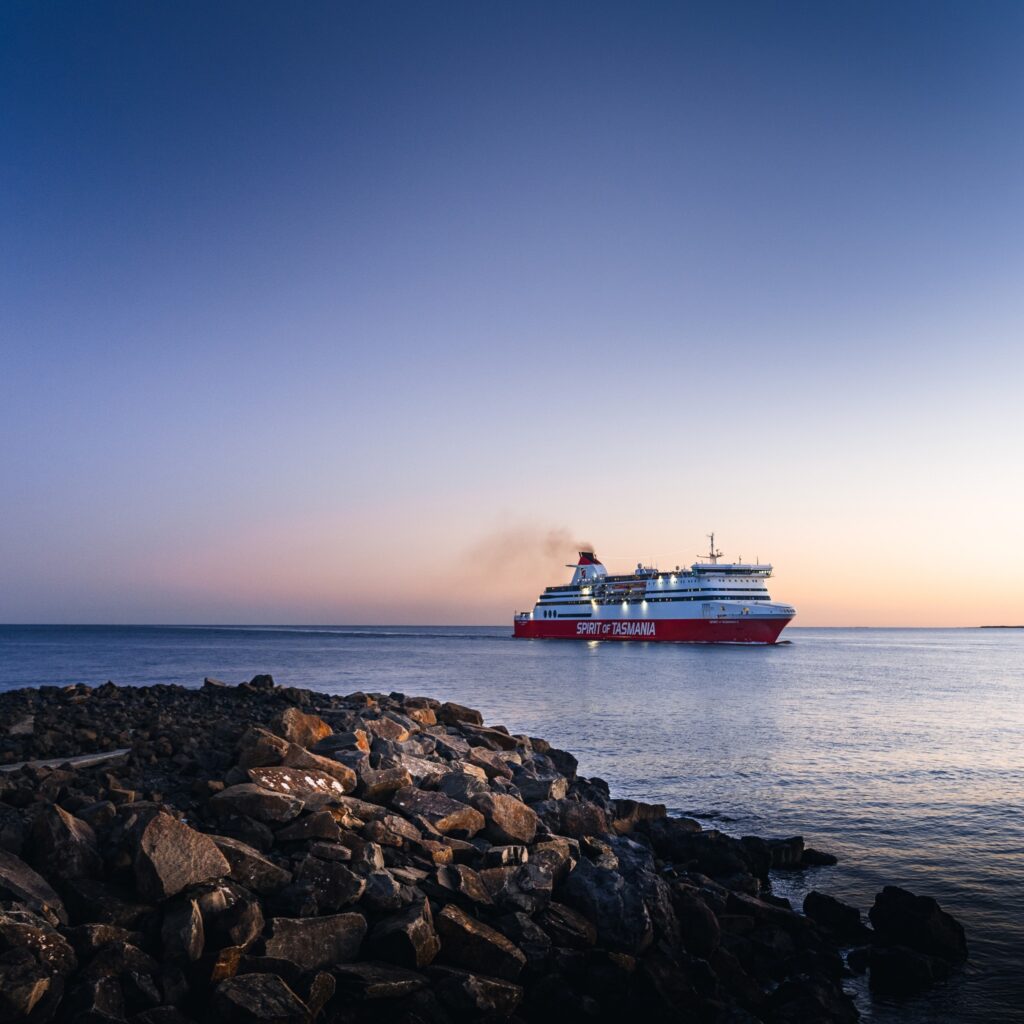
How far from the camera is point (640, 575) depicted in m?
104

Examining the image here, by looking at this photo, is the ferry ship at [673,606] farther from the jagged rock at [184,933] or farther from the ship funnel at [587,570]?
the jagged rock at [184,933]

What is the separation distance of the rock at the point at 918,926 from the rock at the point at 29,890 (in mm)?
9560

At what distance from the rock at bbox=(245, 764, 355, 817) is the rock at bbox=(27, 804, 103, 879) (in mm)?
2133

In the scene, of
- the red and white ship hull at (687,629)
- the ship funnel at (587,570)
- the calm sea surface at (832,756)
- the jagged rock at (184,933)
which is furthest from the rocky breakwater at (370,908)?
the ship funnel at (587,570)

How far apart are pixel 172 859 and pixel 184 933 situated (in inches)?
31.9

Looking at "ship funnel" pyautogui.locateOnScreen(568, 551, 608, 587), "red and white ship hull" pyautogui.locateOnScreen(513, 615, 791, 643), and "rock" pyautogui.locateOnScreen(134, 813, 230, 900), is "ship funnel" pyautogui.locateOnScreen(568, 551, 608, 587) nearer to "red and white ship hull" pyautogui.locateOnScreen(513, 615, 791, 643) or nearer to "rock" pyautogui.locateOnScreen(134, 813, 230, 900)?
"red and white ship hull" pyautogui.locateOnScreen(513, 615, 791, 643)

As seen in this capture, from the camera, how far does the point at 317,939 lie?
6.46 meters

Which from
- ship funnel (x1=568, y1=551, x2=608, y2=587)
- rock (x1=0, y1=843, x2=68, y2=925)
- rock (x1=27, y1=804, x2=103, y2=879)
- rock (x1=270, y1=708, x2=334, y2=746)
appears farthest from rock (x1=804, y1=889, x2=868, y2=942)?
ship funnel (x1=568, y1=551, x2=608, y2=587)

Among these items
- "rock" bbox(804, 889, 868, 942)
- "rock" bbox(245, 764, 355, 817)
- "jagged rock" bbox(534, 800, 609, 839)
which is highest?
"rock" bbox(245, 764, 355, 817)

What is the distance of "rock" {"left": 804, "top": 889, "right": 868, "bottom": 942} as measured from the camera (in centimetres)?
1011

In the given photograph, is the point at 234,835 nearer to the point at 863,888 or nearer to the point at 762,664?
the point at 863,888

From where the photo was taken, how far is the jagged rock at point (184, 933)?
19.3 feet

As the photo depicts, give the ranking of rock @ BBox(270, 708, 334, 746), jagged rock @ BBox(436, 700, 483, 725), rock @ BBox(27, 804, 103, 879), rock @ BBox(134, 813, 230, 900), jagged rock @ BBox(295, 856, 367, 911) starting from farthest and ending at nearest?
jagged rock @ BBox(436, 700, 483, 725), rock @ BBox(270, 708, 334, 746), jagged rock @ BBox(295, 856, 367, 911), rock @ BBox(27, 804, 103, 879), rock @ BBox(134, 813, 230, 900)

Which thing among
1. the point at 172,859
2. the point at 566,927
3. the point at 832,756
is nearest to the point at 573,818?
the point at 566,927
